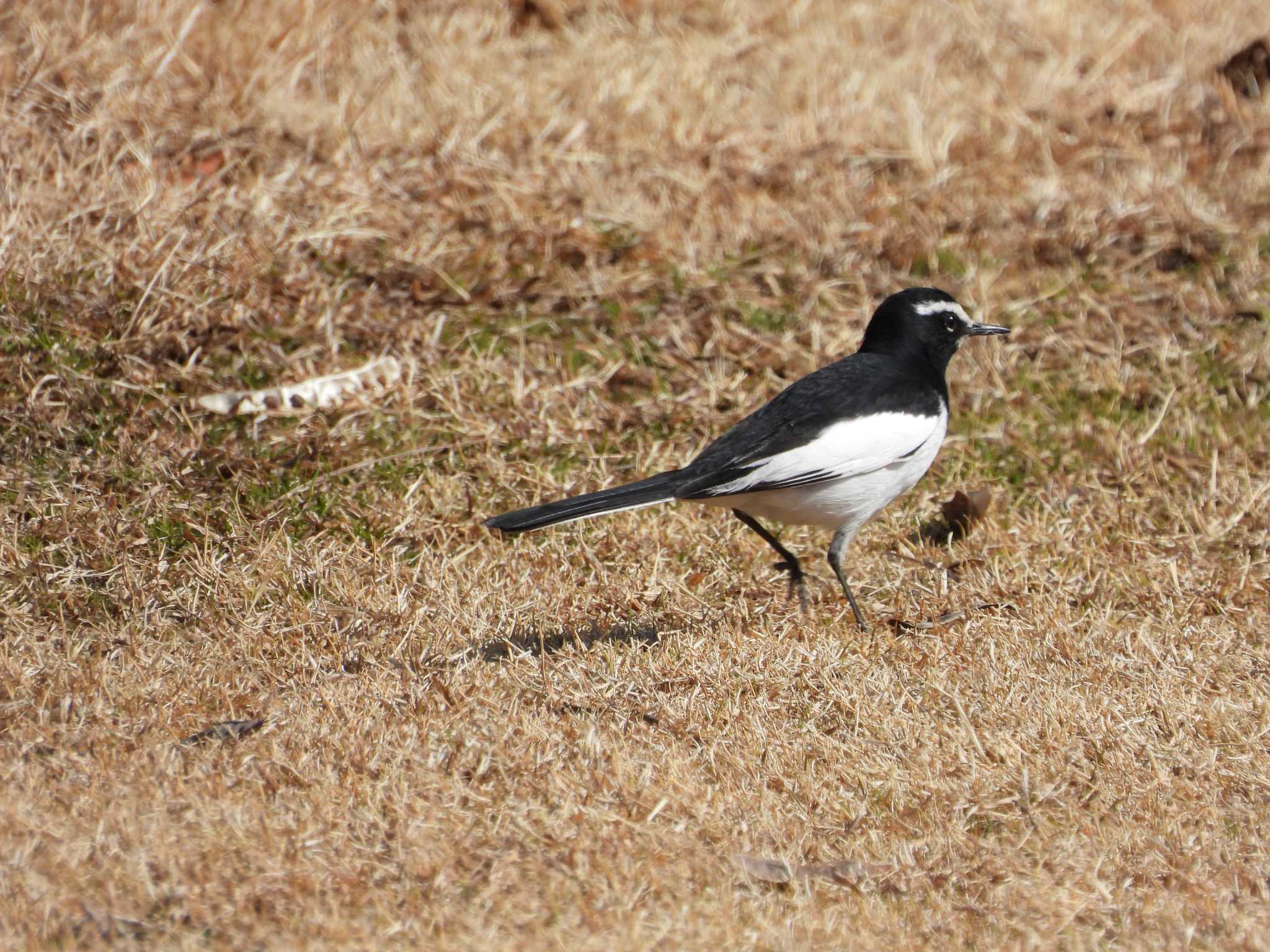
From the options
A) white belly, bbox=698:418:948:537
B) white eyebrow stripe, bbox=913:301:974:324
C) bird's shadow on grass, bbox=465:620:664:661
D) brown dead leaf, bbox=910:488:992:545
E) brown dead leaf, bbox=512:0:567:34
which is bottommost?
bird's shadow on grass, bbox=465:620:664:661

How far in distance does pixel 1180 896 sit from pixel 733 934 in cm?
107

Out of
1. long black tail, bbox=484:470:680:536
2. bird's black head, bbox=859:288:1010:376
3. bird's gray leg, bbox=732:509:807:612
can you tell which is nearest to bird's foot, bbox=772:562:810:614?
bird's gray leg, bbox=732:509:807:612

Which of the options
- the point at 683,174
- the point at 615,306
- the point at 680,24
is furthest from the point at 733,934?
the point at 680,24

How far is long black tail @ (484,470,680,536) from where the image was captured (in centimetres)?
489

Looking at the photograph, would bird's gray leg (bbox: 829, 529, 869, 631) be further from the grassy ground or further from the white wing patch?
the white wing patch

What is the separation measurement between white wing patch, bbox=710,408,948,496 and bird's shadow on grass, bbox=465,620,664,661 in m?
0.57

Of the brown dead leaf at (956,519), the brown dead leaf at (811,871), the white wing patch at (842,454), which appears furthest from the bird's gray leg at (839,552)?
the brown dead leaf at (811,871)

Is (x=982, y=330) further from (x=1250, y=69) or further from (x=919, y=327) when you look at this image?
(x=1250, y=69)

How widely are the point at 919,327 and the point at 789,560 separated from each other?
1.06 meters

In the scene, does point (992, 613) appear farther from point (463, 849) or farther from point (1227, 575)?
point (463, 849)

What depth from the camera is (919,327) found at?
19.7ft

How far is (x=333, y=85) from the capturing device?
8.56 metres

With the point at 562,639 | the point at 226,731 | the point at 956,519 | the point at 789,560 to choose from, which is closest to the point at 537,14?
the point at 956,519

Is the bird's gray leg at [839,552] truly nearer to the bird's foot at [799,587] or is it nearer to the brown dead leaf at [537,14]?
the bird's foot at [799,587]
